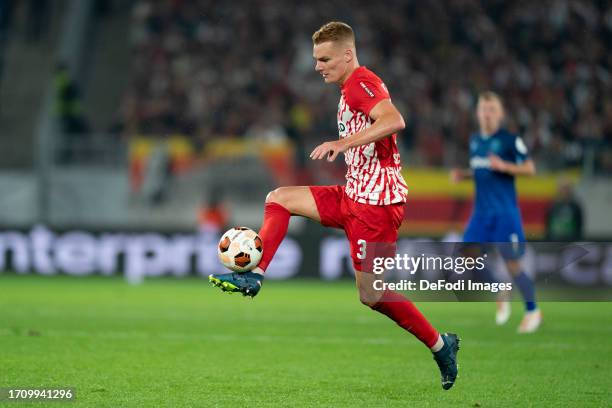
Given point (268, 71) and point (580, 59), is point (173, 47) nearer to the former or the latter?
point (268, 71)

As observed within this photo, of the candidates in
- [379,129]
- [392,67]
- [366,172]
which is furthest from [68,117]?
[379,129]

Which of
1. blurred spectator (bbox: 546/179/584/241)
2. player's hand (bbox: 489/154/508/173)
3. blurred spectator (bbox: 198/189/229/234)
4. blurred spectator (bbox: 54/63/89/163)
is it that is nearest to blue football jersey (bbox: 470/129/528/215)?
Answer: player's hand (bbox: 489/154/508/173)

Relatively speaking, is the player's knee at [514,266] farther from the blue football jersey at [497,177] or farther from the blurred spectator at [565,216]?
the blurred spectator at [565,216]

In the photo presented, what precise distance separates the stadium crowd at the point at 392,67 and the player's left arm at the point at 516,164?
8.67 m

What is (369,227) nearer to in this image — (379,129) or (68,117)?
(379,129)

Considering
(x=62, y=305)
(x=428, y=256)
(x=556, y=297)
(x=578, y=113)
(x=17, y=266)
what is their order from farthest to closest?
(x=578, y=113) < (x=17, y=266) < (x=556, y=297) < (x=62, y=305) < (x=428, y=256)

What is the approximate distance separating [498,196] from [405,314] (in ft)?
15.6

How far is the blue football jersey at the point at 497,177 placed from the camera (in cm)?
1148

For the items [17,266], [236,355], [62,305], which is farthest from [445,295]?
[17,266]

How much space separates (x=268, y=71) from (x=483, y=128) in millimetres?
12171

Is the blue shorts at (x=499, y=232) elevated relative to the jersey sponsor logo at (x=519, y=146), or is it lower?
lower

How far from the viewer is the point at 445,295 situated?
7.66 meters

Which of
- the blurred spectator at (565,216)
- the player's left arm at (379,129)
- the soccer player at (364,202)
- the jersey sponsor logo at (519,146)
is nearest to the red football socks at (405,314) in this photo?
the soccer player at (364,202)

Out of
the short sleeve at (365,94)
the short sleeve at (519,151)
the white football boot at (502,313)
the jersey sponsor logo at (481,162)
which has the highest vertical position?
the short sleeve at (365,94)
